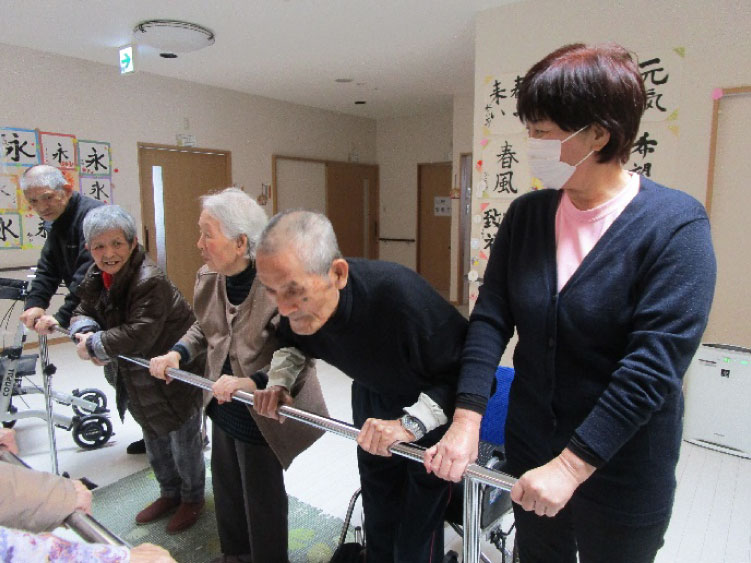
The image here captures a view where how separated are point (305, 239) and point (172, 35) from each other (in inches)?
148

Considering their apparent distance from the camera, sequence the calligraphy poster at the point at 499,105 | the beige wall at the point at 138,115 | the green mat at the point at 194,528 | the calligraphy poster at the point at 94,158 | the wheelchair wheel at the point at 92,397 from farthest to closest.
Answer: the calligraphy poster at the point at 94,158
the beige wall at the point at 138,115
the calligraphy poster at the point at 499,105
the wheelchair wheel at the point at 92,397
the green mat at the point at 194,528

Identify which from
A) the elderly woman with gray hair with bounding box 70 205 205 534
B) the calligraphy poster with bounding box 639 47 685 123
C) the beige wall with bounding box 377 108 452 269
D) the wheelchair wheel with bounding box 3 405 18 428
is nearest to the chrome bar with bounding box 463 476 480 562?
the elderly woman with gray hair with bounding box 70 205 205 534

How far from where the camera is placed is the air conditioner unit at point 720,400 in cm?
279

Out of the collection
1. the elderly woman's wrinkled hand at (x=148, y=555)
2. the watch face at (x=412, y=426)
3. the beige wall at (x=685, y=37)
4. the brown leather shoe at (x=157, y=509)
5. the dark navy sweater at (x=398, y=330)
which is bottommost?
the brown leather shoe at (x=157, y=509)

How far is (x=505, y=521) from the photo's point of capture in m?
2.29

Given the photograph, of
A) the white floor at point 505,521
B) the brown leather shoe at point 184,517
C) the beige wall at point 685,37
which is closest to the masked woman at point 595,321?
the white floor at point 505,521

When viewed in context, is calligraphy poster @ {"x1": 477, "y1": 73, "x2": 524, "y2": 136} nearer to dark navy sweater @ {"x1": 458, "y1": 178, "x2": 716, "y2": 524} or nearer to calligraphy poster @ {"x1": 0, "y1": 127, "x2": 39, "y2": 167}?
dark navy sweater @ {"x1": 458, "y1": 178, "x2": 716, "y2": 524}

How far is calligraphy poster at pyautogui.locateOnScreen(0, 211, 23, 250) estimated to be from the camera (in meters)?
4.57

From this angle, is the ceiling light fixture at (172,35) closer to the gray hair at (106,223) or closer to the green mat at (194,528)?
the gray hair at (106,223)

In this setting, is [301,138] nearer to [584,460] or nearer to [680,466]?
[680,466]

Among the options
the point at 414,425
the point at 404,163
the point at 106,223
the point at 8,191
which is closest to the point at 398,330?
the point at 414,425

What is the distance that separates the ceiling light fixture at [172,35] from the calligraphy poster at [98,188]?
1.56 m

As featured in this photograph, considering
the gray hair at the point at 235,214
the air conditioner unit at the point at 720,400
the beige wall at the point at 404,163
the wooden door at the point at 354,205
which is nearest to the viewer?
the gray hair at the point at 235,214

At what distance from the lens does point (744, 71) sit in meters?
2.65
